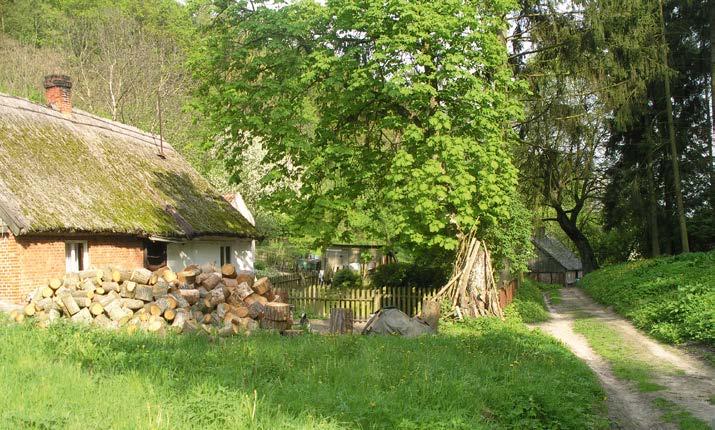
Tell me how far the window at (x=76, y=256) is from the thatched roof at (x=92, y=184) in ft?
2.72

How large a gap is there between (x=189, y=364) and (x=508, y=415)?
4.42 metres

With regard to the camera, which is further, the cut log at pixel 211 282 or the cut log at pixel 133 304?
the cut log at pixel 211 282

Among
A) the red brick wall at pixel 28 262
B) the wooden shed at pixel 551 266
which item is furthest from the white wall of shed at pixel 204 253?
the wooden shed at pixel 551 266

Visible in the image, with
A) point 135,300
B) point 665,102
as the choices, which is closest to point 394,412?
point 135,300

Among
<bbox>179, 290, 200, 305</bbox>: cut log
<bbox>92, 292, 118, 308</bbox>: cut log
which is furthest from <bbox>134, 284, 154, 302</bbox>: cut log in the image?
<bbox>179, 290, 200, 305</bbox>: cut log

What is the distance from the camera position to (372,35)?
57.8 feet

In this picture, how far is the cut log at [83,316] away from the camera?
13469 millimetres

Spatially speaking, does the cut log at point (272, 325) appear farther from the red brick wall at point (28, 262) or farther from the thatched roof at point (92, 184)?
the thatched roof at point (92, 184)

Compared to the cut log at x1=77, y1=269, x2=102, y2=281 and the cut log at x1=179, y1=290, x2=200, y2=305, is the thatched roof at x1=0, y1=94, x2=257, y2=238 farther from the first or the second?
the cut log at x1=179, y1=290, x2=200, y2=305

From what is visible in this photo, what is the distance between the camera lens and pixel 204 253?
24500 mm

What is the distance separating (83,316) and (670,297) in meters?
15.9

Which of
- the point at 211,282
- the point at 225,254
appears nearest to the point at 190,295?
the point at 211,282

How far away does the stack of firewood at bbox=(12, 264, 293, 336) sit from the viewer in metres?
13.6

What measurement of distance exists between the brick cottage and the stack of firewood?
6.58 ft
